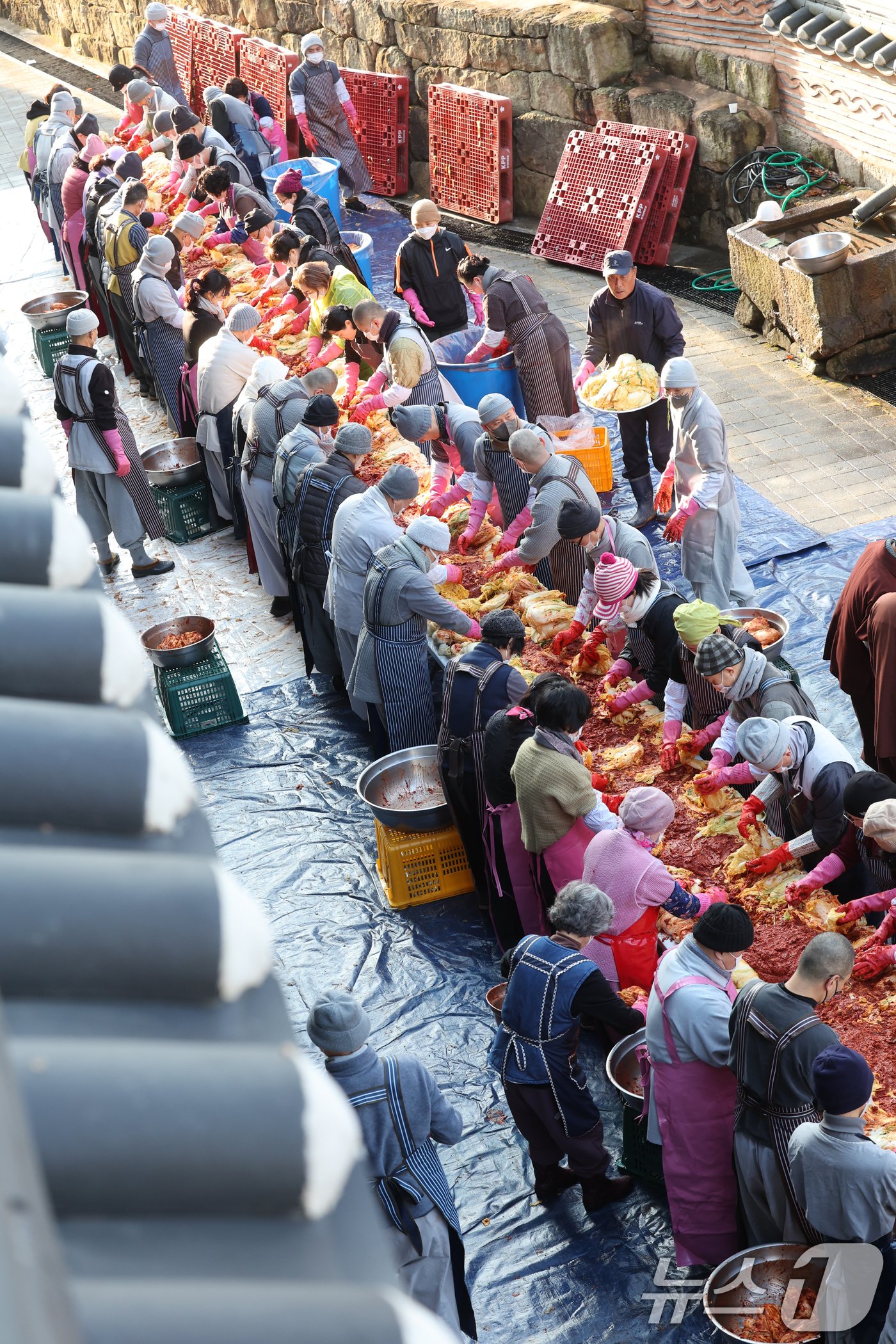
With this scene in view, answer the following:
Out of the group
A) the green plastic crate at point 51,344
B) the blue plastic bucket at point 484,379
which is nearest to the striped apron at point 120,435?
the blue plastic bucket at point 484,379

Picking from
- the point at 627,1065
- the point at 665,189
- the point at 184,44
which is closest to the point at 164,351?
the point at 665,189

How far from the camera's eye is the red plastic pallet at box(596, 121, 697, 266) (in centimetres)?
1519

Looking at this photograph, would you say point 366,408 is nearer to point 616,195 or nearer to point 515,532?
point 515,532

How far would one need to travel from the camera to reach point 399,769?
296 inches

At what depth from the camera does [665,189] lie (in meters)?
15.5

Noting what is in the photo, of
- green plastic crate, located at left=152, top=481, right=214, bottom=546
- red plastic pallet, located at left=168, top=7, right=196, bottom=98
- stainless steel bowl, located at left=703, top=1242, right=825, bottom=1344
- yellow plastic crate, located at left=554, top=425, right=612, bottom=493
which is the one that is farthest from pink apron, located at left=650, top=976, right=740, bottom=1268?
red plastic pallet, located at left=168, top=7, right=196, bottom=98

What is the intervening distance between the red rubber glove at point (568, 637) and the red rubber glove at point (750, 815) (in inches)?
73.7

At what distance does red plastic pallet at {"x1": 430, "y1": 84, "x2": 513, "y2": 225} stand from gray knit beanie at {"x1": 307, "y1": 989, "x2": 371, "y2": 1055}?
51.4ft

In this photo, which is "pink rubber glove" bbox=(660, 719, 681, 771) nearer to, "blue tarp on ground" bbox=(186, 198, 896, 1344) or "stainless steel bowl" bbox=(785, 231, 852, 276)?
"blue tarp on ground" bbox=(186, 198, 896, 1344)

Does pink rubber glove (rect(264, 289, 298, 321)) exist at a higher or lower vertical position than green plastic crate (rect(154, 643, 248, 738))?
higher

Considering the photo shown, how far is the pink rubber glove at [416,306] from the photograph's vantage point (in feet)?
40.2

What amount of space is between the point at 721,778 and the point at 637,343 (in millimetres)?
4959

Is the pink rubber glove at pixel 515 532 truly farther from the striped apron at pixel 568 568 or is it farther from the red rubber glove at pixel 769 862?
the red rubber glove at pixel 769 862

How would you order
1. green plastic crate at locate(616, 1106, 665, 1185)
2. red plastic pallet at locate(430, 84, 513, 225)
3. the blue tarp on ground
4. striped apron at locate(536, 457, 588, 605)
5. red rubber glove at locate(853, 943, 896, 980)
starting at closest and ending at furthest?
red rubber glove at locate(853, 943, 896, 980)
the blue tarp on ground
green plastic crate at locate(616, 1106, 665, 1185)
striped apron at locate(536, 457, 588, 605)
red plastic pallet at locate(430, 84, 513, 225)
